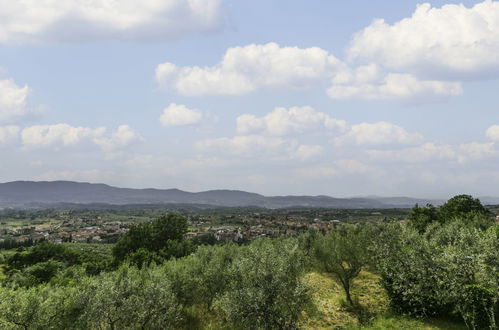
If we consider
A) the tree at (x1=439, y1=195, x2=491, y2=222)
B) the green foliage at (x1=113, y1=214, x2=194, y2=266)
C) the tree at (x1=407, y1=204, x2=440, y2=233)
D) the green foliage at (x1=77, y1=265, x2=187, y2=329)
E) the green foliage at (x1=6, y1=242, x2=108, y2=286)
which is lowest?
the green foliage at (x1=6, y1=242, x2=108, y2=286)

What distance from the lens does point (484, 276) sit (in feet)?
68.5

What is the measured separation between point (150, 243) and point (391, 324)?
240ft

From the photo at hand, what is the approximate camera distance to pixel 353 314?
118ft

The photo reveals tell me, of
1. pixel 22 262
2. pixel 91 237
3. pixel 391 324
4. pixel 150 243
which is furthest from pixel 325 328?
pixel 91 237

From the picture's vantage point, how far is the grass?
2988 centimetres

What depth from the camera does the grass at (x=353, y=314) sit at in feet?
98.0

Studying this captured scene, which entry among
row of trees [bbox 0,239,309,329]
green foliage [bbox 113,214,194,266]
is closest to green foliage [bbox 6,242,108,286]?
green foliage [bbox 113,214,194,266]

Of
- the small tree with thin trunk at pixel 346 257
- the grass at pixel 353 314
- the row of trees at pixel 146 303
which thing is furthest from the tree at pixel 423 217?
the row of trees at pixel 146 303

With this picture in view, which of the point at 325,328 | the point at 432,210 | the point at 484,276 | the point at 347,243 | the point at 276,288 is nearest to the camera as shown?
the point at 484,276

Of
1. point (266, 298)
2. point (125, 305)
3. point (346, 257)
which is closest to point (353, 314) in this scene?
point (346, 257)

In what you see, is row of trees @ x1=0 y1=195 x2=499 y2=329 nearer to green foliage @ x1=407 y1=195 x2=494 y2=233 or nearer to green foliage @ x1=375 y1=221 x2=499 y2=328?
green foliage @ x1=375 y1=221 x2=499 y2=328

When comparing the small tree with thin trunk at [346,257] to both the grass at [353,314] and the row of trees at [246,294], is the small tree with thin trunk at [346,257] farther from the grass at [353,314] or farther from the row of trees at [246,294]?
the row of trees at [246,294]

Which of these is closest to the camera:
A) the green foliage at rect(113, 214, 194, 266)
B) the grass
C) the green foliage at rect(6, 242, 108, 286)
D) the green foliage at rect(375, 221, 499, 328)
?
the green foliage at rect(375, 221, 499, 328)

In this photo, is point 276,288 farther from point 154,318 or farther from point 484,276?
point 484,276
